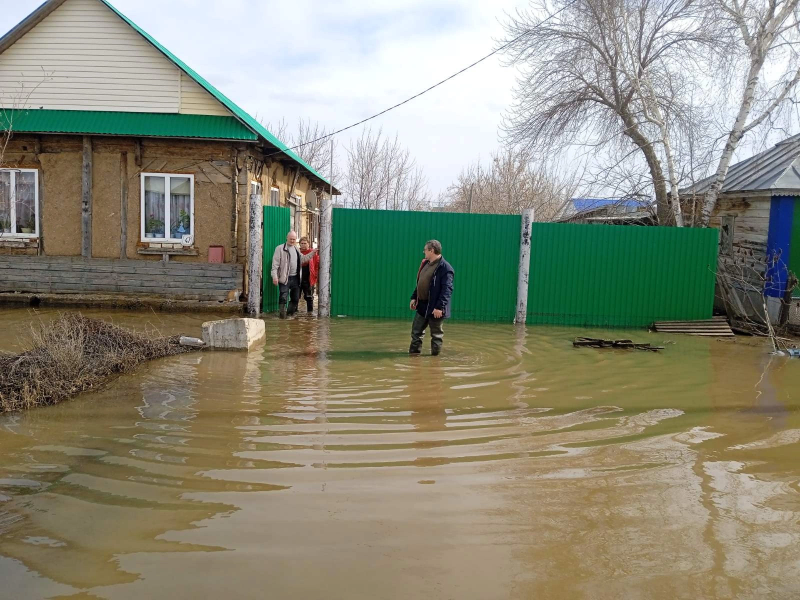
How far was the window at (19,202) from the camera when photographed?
1423 centimetres

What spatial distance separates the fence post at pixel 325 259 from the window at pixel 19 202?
6021mm

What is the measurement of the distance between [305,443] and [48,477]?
175 centimetres

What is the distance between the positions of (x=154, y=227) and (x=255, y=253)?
8.75 ft

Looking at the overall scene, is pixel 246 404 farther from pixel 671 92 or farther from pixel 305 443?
pixel 671 92

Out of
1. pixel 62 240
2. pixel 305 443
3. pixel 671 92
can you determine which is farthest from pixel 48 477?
pixel 671 92

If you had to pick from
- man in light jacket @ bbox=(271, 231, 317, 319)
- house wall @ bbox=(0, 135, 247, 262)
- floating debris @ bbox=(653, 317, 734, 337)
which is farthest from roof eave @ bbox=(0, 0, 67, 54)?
floating debris @ bbox=(653, 317, 734, 337)

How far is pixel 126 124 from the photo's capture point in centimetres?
1375

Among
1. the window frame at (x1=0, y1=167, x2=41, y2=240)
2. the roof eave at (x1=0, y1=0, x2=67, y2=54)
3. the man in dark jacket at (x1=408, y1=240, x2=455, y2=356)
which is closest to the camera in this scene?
the man in dark jacket at (x1=408, y1=240, x2=455, y2=356)

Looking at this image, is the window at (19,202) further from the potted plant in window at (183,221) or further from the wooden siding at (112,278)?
the potted plant in window at (183,221)

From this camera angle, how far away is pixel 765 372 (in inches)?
354

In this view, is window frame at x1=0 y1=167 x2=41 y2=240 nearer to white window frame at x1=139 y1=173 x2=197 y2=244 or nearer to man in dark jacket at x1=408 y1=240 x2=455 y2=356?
white window frame at x1=139 y1=173 x2=197 y2=244

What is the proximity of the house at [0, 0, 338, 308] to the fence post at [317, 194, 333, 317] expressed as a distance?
6.21ft

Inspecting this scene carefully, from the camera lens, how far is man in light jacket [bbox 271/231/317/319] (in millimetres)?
12891

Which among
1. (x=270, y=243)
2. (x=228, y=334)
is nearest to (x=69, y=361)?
(x=228, y=334)
